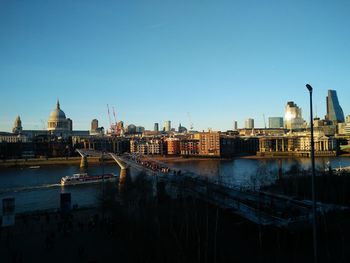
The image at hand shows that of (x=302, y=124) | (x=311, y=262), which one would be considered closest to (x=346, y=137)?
(x=302, y=124)

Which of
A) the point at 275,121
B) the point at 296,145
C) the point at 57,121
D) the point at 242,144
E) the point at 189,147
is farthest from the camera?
the point at 275,121

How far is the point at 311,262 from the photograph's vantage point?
312 inches

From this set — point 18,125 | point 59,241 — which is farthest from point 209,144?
point 18,125

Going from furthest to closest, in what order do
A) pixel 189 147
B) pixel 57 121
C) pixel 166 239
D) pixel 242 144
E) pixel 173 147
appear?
pixel 57 121, pixel 242 144, pixel 173 147, pixel 189 147, pixel 166 239

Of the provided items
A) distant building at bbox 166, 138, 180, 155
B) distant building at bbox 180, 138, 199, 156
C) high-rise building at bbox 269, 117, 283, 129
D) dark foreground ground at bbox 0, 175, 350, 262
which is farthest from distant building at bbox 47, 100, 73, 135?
high-rise building at bbox 269, 117, 283, 129

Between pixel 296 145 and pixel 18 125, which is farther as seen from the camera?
pixel 18 125

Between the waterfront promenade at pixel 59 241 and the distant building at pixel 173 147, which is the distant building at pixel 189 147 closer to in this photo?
the distant building at pixel 173 147

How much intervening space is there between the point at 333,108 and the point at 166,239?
4267 inches

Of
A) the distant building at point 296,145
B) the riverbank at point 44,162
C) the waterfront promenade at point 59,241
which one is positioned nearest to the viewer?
the waterfront promenade at point 59,241

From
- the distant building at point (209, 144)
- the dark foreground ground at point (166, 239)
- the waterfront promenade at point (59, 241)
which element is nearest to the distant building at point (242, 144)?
the distant building at point (209, 144)

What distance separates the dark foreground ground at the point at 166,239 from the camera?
24.6 feet

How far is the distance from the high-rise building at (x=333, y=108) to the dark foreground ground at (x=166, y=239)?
10155cm

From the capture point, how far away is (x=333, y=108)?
4168 inches

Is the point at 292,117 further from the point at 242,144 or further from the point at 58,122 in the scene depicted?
the point at 58,122
